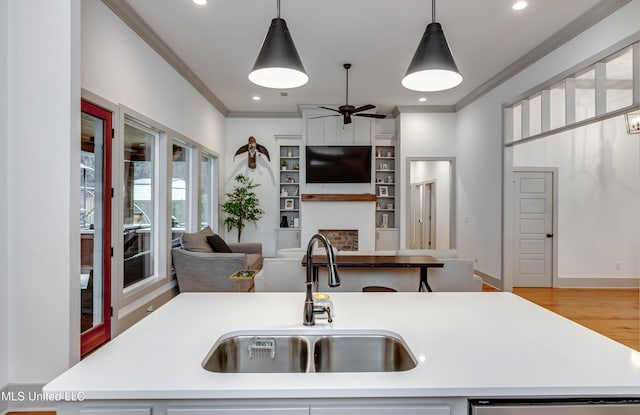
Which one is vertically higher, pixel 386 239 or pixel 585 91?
pixel 585 91

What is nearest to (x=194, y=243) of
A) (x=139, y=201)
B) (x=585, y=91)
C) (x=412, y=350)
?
(x=139, y=201)

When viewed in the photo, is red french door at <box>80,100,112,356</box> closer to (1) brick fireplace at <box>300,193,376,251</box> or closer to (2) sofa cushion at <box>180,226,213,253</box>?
(2) sofa cushion at <box>180,226,213,253</box>

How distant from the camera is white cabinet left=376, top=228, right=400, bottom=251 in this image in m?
7.23

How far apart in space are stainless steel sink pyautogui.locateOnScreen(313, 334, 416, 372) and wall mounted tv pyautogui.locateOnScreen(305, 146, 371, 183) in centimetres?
568

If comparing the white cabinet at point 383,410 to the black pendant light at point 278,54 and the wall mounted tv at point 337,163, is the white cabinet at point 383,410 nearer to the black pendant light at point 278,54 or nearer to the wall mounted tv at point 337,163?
the black pendant light at point 278,54

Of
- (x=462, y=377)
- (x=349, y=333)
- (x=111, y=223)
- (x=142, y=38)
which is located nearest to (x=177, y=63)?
(x=142, y=38)

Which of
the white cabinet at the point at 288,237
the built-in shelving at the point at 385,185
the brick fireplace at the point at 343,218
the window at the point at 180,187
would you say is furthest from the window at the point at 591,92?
the window at the point at 180,187

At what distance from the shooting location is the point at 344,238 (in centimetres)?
717

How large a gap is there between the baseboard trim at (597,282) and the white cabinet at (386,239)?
283cm

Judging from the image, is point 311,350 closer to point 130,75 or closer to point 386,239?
point 130,75

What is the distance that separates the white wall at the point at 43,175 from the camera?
2.07 metres

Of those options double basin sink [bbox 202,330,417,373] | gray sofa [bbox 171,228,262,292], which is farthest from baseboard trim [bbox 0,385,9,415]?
gray sofa [bbox 171,228,262,292]

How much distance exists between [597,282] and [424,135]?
12.4ft

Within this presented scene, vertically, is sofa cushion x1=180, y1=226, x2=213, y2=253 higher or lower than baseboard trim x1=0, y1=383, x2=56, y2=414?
higher
